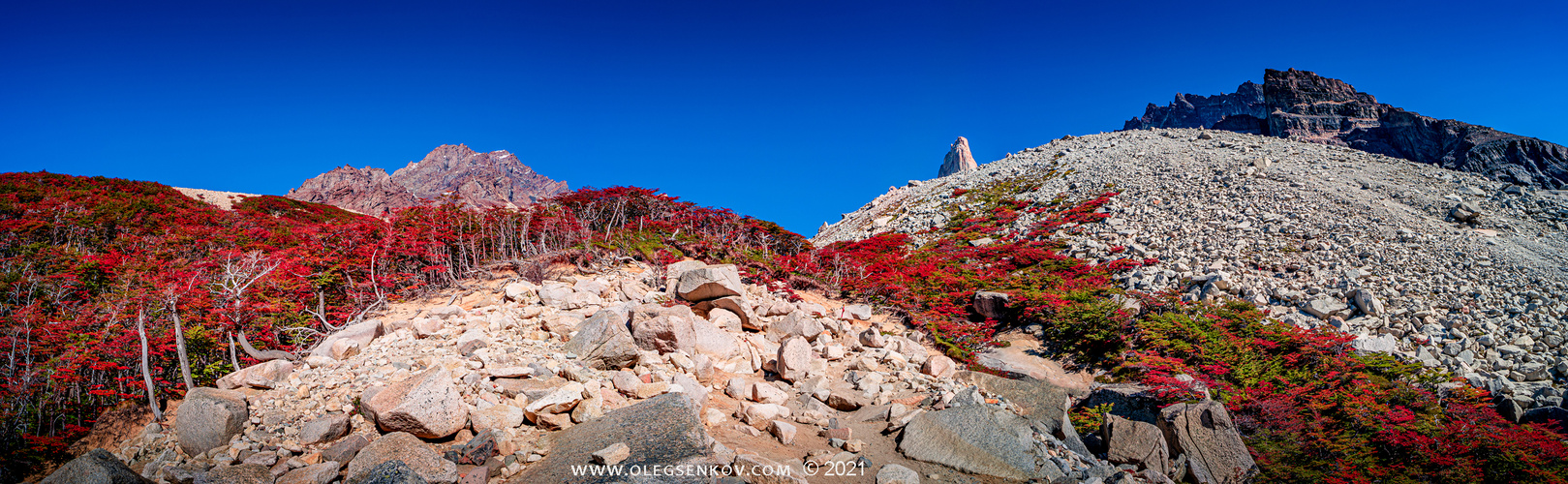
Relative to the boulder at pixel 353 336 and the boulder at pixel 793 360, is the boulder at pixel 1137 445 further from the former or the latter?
the boulder at pixel 353 336

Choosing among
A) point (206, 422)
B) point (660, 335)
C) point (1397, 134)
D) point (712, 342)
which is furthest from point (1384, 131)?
point (206, 422)

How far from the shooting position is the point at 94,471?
173 inches

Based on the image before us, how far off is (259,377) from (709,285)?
6.24 metres

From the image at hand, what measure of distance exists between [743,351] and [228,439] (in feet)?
20.7

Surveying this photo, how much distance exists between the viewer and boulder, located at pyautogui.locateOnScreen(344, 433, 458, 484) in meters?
4.88

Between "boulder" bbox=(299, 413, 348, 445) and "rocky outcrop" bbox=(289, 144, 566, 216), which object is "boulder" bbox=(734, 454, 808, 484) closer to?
"boulder" bbox=(299, 413, 348, 445)

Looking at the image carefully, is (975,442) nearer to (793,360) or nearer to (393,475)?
(793,360)

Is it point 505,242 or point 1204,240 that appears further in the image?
point 1204,240

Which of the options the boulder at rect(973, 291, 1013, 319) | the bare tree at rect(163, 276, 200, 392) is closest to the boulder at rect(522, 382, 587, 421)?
the bare tree at rect(163, 276, 200, 392)

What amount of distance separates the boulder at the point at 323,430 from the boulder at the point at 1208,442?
984 centimetres

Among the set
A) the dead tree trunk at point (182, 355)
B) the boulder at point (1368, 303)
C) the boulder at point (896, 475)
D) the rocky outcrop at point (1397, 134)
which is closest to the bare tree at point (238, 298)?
the dead tree trunk at point (182, 355)

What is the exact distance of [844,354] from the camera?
9.90 metres

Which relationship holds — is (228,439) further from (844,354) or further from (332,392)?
(844,354)

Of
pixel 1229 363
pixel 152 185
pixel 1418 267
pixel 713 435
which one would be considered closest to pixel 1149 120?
pixel 1418 267
